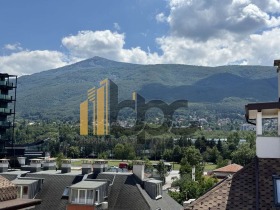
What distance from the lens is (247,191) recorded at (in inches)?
442

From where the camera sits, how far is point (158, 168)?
257 feet

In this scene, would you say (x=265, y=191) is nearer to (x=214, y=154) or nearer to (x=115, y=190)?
(x=115, y=190)

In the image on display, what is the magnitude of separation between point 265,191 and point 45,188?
65.0 ft

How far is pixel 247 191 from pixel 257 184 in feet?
1.05

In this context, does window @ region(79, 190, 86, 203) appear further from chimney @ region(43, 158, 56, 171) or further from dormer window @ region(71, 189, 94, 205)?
chimney @ region(43, 158, 56, 171)

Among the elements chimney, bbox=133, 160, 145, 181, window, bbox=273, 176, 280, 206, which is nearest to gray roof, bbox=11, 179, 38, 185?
chimney, bbox=133, 160, 145, 181

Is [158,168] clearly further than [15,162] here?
Yes

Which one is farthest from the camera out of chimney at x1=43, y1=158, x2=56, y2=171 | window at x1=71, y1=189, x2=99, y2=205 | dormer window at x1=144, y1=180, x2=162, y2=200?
chimney at x1=43, y1=158, x2=56, y2=171

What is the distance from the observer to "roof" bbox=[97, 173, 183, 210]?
25.4 m

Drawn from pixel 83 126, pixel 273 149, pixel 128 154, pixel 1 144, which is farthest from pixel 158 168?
pixel 83 126

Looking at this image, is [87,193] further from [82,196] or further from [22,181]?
[22,181]

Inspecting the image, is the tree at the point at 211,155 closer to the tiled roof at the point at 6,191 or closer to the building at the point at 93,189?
the building at the point at 93,189

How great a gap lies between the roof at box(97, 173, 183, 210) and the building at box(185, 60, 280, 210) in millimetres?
13697

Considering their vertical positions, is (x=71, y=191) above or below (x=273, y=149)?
below
